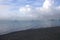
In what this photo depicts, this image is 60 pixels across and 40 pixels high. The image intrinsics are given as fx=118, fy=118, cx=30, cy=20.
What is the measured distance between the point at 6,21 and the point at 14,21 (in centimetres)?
14

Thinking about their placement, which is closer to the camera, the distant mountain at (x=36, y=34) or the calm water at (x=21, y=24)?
the calm water at (x=21, y=24)

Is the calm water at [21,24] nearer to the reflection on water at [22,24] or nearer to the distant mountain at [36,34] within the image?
the reflection on water at [22,24]

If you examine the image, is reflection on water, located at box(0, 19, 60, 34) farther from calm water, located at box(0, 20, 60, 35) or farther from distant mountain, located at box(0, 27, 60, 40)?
distant mountain, located at box(0, 27, 60, 40)

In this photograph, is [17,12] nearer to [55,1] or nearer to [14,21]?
[14,21]

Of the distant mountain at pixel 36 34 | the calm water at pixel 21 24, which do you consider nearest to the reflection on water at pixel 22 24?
the calm water at pixel 21 24

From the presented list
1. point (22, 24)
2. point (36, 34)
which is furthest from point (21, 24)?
point (36, 34)

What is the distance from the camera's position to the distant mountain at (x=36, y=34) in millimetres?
2115

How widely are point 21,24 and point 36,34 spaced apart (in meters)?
0.40

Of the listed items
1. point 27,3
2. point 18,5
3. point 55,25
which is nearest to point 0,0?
point 18,5

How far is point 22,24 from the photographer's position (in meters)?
2.01

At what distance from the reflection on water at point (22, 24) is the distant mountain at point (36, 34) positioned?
0.11 meters

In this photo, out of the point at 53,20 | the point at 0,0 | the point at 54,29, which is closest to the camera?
the point at 0,0

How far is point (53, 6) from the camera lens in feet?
6.59

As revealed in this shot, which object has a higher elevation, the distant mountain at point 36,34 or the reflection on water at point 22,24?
the reflection on water at point 22,24
